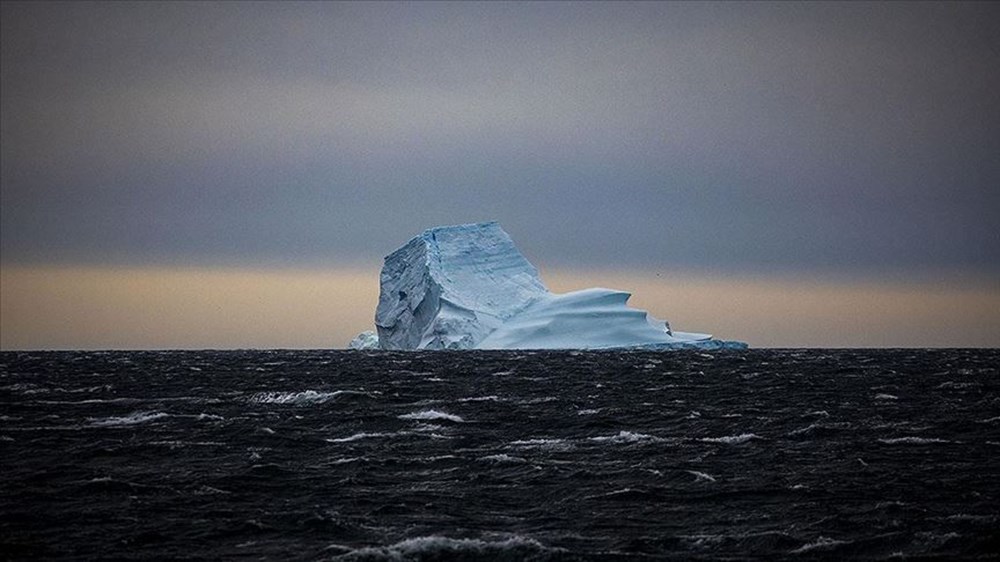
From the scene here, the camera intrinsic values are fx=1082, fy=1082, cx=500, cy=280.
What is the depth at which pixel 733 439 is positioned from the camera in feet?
100

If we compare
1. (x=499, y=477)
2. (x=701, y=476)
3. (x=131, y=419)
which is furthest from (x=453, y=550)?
(x=131, y=419)

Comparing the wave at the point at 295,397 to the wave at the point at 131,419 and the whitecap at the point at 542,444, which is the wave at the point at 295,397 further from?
the whitecap at the point at 542,444

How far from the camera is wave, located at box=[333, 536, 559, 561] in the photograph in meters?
16.7

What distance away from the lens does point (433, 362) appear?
3322 inches

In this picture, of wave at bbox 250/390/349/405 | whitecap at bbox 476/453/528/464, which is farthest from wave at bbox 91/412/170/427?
whitecap at bbox 476/453/528/464

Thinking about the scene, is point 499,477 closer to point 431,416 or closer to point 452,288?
point 431,416

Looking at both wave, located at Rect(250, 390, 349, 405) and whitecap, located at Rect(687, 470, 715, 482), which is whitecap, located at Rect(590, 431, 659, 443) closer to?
whitecap, located at Rect(687, 470, 715, 482)

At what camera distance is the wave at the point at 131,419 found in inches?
1367

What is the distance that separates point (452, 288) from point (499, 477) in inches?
3368

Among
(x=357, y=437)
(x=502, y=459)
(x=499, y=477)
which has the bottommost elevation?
(x=499, y=477)

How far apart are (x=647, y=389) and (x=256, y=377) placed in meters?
24.7

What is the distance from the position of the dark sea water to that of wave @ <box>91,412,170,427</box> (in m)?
0.11

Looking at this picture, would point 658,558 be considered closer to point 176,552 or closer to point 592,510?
point 592,510

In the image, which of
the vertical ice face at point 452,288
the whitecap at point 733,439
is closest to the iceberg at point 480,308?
the vertical ice face at point 452,288
